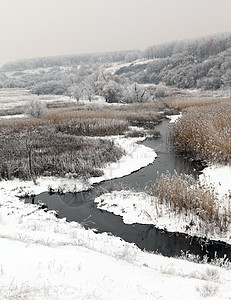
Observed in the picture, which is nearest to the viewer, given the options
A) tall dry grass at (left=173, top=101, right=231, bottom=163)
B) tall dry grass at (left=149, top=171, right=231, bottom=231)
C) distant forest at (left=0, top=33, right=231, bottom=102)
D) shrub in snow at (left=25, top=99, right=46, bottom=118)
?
tall dry grass at (left=149, top=171, right=231, bottom=231)

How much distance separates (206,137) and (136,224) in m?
8.71

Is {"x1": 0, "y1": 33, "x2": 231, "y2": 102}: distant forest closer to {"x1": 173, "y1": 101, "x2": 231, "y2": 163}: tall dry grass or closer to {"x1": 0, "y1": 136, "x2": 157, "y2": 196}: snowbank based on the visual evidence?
{"x1": 173, "y1": 101, "x2": 231, "y2": 163}: tall dry grass

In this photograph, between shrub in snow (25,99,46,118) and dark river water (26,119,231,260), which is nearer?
dark river water (26,119,231,260)

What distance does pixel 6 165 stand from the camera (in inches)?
570

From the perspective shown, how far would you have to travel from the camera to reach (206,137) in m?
15.4

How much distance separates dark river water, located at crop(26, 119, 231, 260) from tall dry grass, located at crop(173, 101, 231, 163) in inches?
41.1

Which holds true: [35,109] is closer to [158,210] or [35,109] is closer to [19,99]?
[158,210]

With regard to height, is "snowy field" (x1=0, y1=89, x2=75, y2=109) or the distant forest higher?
the distant forest

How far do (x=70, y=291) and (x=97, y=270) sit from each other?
3.27 feet

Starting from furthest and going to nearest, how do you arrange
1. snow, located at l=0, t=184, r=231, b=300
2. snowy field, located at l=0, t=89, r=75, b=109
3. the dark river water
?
snowy field, located at l=0, t=89, r=75, b=109 < the dark river water < snow, located at l=0, t=184, r=231, b=300

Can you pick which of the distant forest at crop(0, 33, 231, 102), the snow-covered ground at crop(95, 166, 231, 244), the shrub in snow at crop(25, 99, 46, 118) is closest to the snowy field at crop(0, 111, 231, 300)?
the snow-covered ground at crop(95, 166, 231, 244)

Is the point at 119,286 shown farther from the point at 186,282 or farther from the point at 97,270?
the point at 186,282

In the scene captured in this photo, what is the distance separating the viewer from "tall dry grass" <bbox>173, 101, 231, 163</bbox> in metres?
13.4

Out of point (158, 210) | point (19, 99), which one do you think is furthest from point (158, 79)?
point (158, 210)
